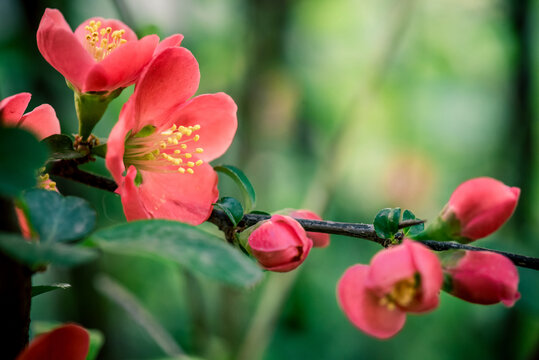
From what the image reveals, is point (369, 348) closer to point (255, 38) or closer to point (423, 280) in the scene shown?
point (255, 38)

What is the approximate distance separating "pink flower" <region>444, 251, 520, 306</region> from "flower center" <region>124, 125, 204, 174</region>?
0.26 meters

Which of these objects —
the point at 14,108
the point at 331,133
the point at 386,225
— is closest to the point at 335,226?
the point at 386,225

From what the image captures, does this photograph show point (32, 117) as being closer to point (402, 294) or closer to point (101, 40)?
point (101, 40)

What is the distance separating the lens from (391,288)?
35 cm

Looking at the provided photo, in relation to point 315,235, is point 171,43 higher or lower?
higher

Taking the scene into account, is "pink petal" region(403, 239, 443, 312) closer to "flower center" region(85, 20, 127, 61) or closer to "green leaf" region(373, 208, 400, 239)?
"green leaf" region(373, 208, 400, 239)

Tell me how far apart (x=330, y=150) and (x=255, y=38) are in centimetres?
57

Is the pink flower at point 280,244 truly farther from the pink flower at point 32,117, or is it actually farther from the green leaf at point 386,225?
the pink flower at point 32,117

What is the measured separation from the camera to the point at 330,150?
1.32 meters

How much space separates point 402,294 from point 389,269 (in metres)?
0.03

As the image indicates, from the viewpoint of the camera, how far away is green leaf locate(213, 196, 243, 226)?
0.42 metres

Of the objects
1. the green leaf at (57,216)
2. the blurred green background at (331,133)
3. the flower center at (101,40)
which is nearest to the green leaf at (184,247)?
the green leaf at (57,216)

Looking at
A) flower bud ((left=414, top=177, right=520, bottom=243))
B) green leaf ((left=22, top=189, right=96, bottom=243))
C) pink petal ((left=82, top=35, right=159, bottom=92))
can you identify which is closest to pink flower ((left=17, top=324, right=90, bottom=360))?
green leaf ((left=22, top=189, right=96, bottom=243))

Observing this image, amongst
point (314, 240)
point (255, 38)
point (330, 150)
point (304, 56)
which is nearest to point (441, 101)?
point (304, 56)
